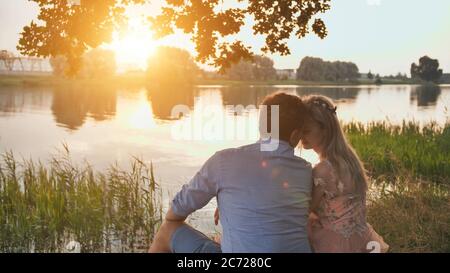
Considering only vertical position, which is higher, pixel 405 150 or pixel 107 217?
pixel 405 150

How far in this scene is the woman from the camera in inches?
143

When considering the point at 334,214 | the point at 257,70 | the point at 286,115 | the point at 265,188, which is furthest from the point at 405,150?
the point at 257,70

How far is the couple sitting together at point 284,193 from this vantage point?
3258mm

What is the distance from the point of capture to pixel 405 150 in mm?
13758

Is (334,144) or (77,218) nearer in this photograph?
(334,144)

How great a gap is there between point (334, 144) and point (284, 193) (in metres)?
0.61

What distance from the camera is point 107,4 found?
7.66 m

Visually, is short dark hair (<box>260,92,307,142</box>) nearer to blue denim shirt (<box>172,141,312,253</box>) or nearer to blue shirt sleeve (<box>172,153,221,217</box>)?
blue denim shirt (<box>172,141,312,253</box>)

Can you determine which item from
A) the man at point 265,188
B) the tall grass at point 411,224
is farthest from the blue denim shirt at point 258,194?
the tall grass at point 411,224

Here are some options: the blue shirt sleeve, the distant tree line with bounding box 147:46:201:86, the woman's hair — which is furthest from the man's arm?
the distant tree line with bounding box 147:46:201:86

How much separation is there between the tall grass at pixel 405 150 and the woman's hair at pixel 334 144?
7092mm

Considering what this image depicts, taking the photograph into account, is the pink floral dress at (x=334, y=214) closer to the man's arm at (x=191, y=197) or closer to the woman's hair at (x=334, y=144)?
the woman's hair at (x=334, y=144)

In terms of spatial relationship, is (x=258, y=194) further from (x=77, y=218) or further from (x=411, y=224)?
(x=77, y=218)
